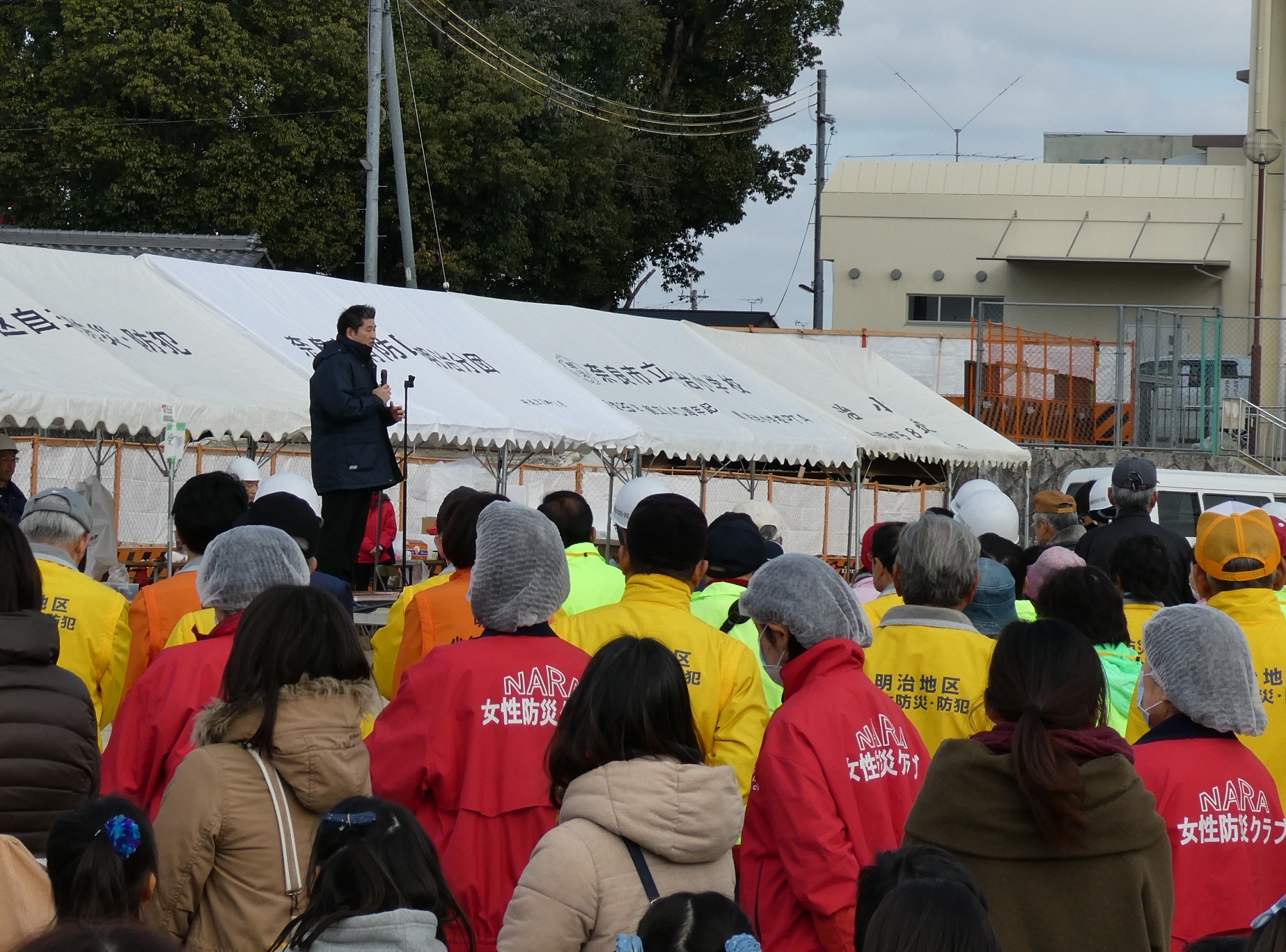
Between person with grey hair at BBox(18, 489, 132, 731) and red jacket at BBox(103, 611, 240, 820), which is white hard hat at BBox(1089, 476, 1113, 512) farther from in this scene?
red jacket at BBox(103, 611, 240, 820)

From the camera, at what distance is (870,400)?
17281mm

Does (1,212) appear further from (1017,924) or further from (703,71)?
(1017,924)

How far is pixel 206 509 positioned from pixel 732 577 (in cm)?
193

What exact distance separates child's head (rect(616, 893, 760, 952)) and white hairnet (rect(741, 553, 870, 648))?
4.35 ft

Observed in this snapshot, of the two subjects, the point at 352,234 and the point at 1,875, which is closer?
the point at 1,875

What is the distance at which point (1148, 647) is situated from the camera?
3.73 m

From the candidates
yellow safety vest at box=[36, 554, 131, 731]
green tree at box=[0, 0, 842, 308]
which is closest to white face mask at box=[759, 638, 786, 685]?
yellow safety vest at box=[36, 554, 131, 731]

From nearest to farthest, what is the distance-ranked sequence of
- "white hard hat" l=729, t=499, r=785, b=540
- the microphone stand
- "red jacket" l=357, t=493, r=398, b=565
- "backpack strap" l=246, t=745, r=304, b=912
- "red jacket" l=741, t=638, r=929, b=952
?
"backpack strap" l=246, t=745, r=304, b=912, "red jacket" l=741, t=638, r=929, b=952, "white hard hat" l=729, t=499, r=785, b=540, the microphone stand, "red jacket" l=357, t=493, r=398, b=565

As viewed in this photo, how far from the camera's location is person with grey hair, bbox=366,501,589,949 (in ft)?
12.2

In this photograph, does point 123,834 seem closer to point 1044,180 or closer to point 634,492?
point 634,492

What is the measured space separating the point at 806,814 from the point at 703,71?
3857 cm

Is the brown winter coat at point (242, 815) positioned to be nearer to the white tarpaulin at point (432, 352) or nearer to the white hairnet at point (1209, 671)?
the white hairnet at point (1209, 671)

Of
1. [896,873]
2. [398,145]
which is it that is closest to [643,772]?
[896,873]

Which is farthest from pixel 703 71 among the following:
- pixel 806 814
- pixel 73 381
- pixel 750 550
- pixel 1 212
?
pixel 806 814
